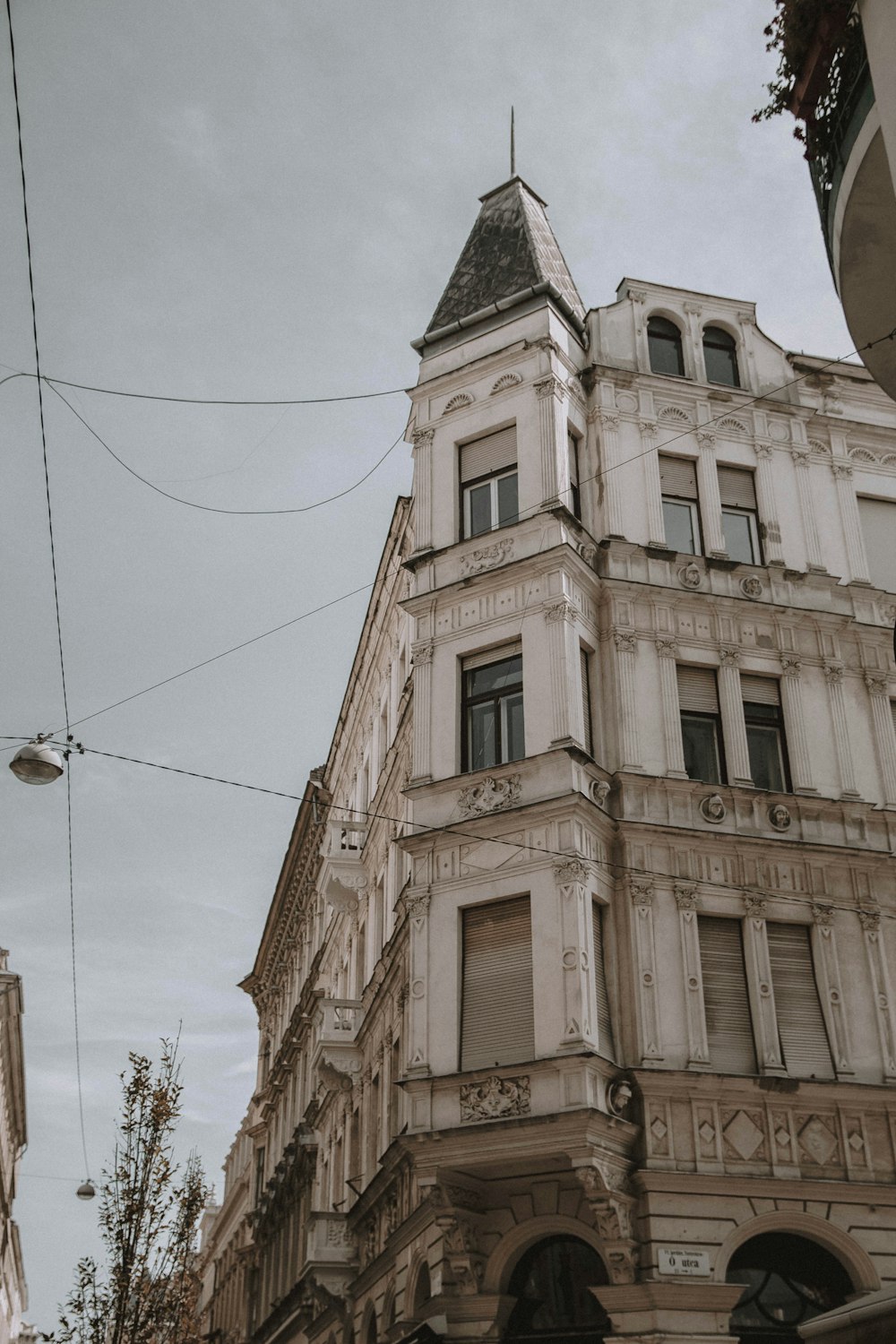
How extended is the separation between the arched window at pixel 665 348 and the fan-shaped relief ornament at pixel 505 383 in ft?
10.4

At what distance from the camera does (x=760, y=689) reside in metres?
23.5

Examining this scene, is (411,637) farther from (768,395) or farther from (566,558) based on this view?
(768,395)

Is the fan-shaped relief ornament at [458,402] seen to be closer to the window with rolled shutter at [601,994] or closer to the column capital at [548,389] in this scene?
the column capital at [548,389]

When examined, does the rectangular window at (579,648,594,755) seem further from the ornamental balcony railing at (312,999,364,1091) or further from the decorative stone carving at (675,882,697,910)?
the ornamental balcony railing at (312,999,364,1091)

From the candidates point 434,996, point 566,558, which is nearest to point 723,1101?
point 434,996

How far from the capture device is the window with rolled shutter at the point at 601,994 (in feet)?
63.7

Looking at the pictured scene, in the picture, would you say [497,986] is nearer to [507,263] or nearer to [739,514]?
[739,514]

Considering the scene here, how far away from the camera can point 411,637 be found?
2775 cm

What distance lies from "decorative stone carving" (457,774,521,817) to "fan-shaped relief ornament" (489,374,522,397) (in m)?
7.77

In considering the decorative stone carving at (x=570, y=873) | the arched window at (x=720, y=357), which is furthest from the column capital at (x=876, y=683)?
the decorative stone carving at (x=570, y=873)

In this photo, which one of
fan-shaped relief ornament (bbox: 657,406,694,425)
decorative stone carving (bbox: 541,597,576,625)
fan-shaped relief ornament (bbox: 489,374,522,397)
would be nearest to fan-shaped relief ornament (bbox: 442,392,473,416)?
fan-shaped relief ornament (bbox: 489,374,522,397)

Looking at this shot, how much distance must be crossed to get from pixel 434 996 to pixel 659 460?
10.9 metres

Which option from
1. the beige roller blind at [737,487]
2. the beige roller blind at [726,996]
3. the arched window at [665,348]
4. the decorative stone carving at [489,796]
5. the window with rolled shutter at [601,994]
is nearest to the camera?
the window with rolled shutter at [601,994]

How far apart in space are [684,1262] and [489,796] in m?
7.23
